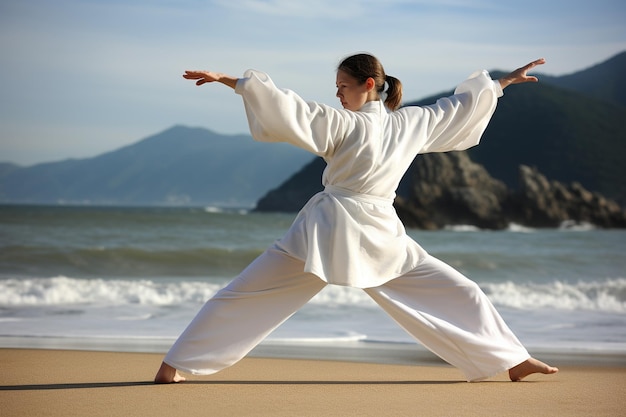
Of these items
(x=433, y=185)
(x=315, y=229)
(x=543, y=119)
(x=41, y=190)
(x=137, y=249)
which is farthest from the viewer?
(x=41, y=190)

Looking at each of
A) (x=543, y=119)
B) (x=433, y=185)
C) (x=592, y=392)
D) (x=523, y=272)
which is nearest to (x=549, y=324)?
(x=592, y=392)

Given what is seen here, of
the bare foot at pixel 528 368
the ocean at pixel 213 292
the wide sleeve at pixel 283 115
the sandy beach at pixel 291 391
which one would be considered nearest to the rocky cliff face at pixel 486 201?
the ocean at pixel 213 292

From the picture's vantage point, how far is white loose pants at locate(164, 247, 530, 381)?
3.13m

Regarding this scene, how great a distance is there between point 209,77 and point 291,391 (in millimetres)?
1175

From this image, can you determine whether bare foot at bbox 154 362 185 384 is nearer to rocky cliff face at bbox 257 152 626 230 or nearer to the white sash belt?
the white sash belt

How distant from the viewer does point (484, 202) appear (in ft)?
117

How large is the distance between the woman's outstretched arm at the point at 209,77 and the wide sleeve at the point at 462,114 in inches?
31.6

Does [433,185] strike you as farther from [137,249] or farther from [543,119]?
[137,249]

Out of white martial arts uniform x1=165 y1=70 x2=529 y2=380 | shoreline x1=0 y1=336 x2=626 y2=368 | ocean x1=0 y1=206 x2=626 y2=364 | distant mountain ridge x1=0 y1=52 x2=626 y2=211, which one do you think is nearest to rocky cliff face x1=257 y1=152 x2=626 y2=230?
distant mountain ridge x1=0 y1=52 x2=626 y2=211

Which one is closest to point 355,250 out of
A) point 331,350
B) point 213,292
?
point 331,350

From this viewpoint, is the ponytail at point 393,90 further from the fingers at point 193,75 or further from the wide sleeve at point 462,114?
the fingers at point 193,75

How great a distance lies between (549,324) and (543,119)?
158 ft

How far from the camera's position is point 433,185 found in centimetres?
3691

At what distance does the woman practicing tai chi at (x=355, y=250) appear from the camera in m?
2.96
